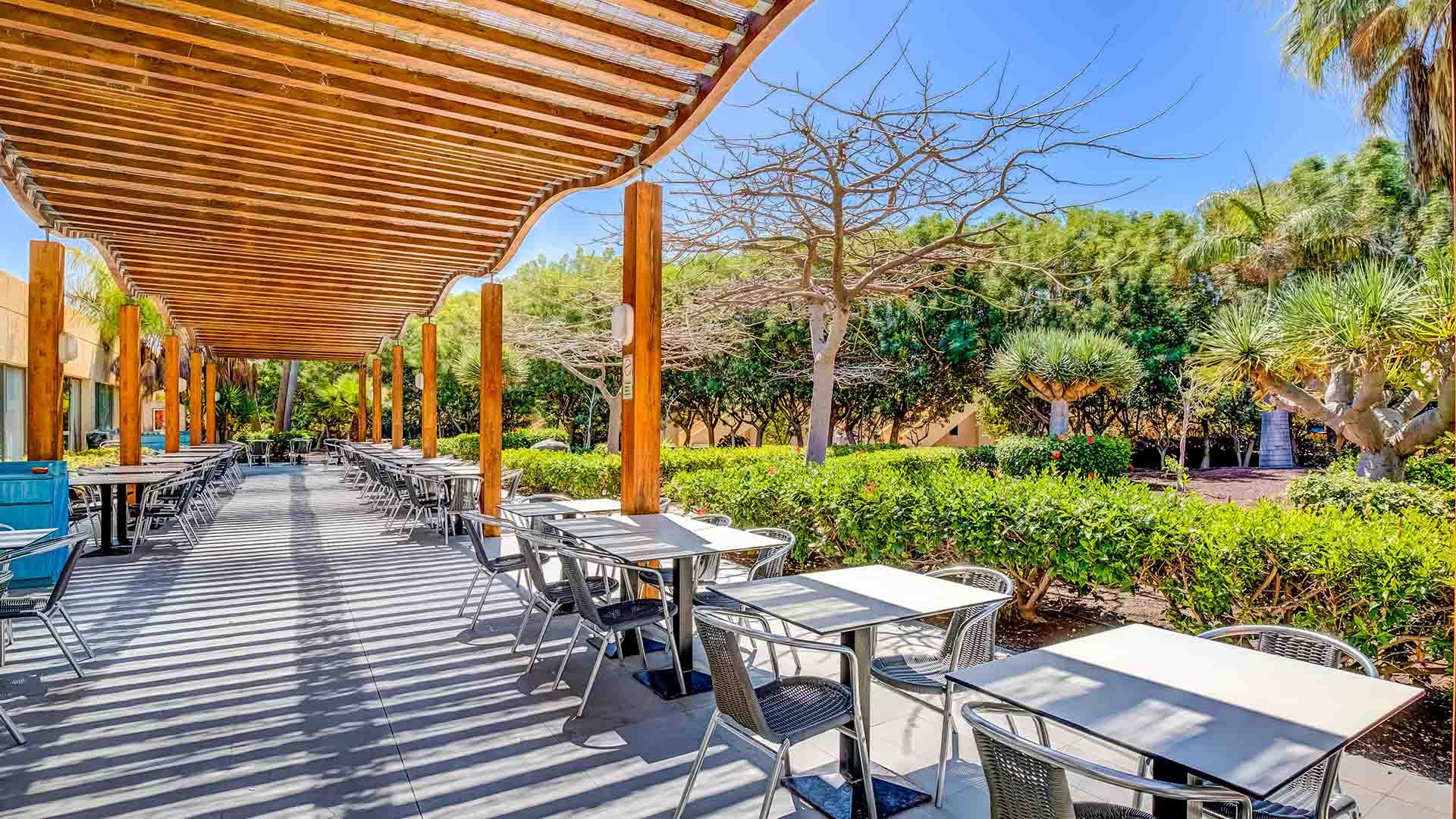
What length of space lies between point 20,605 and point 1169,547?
544 cm

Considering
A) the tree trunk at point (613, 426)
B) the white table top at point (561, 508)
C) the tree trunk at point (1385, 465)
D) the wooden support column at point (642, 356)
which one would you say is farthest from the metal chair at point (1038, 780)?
the tree trunk at point (613, 426)

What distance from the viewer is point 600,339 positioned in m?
14.2

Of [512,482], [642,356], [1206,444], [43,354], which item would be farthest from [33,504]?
[1206,444]

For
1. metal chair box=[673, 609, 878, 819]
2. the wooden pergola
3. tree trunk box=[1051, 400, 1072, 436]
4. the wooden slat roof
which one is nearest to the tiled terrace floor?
metal chair box=[673, 609, 878, 819]

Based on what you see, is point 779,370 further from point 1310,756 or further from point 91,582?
point 1310,756

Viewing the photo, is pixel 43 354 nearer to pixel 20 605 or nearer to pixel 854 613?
pixel 20 605

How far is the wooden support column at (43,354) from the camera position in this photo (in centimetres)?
585

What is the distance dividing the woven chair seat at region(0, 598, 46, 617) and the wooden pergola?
2577 mm

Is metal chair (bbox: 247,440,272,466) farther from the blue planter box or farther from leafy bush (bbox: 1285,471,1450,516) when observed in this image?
leafy bush (bbox: 1285,471,1450,516)

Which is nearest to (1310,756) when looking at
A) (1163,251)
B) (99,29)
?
(99,29)

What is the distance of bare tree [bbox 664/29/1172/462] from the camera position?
589cm

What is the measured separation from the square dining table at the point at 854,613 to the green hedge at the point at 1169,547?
1251 mm

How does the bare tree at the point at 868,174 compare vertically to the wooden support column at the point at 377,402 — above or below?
above

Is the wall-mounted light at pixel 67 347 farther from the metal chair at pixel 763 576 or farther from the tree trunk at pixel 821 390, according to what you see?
the tree trunk at pixel 821 390
